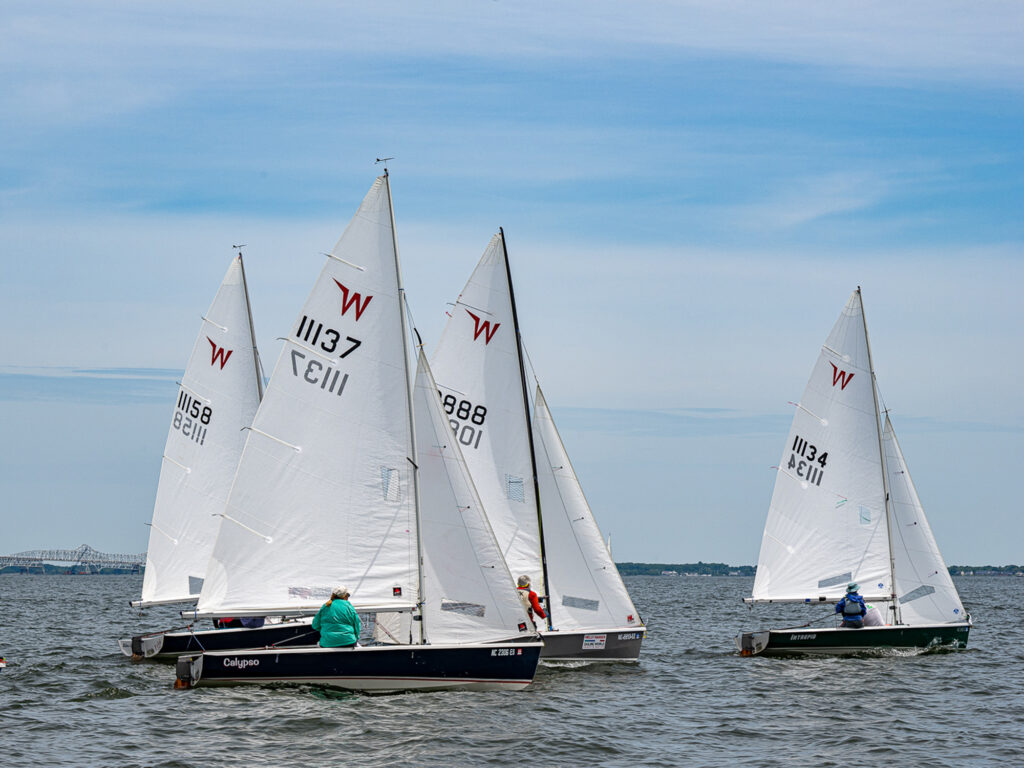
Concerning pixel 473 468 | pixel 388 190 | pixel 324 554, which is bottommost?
pixel 324 554

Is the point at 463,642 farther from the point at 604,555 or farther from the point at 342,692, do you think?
the point at 604,555

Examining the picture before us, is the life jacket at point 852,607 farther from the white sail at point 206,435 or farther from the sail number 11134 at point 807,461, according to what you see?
the white sail at point 206,435

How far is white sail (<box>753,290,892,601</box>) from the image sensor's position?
2969 centimetres

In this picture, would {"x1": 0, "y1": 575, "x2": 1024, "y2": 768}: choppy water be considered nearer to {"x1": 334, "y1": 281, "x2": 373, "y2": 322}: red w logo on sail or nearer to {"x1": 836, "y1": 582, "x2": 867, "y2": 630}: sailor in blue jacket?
{"x1": 836, "y1": 582, "x2": 867, "y2": 630}: sailor in blue jacket

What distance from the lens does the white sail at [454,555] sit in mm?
20266

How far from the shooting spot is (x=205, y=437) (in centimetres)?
2867

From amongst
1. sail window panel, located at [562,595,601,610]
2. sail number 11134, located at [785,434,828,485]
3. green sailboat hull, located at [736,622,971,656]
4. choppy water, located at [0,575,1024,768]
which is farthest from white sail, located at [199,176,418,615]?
sail number 11134, located at [785,434,828,485]

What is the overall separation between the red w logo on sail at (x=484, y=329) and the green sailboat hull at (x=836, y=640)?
8663 mm

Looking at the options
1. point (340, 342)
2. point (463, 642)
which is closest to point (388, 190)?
point (340, 342)

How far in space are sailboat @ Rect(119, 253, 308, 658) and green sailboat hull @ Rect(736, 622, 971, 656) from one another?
11.9 m

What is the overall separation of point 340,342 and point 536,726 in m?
6.64

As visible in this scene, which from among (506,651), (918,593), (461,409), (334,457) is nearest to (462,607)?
(506,651)

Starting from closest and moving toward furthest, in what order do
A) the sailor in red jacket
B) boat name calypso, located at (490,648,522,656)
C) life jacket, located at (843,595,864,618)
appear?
boat name calypso, located at (490,648,522,656)
the sailor in red jacket
life jacket, located at (843,595,864,618)

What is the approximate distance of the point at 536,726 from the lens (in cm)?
1839
